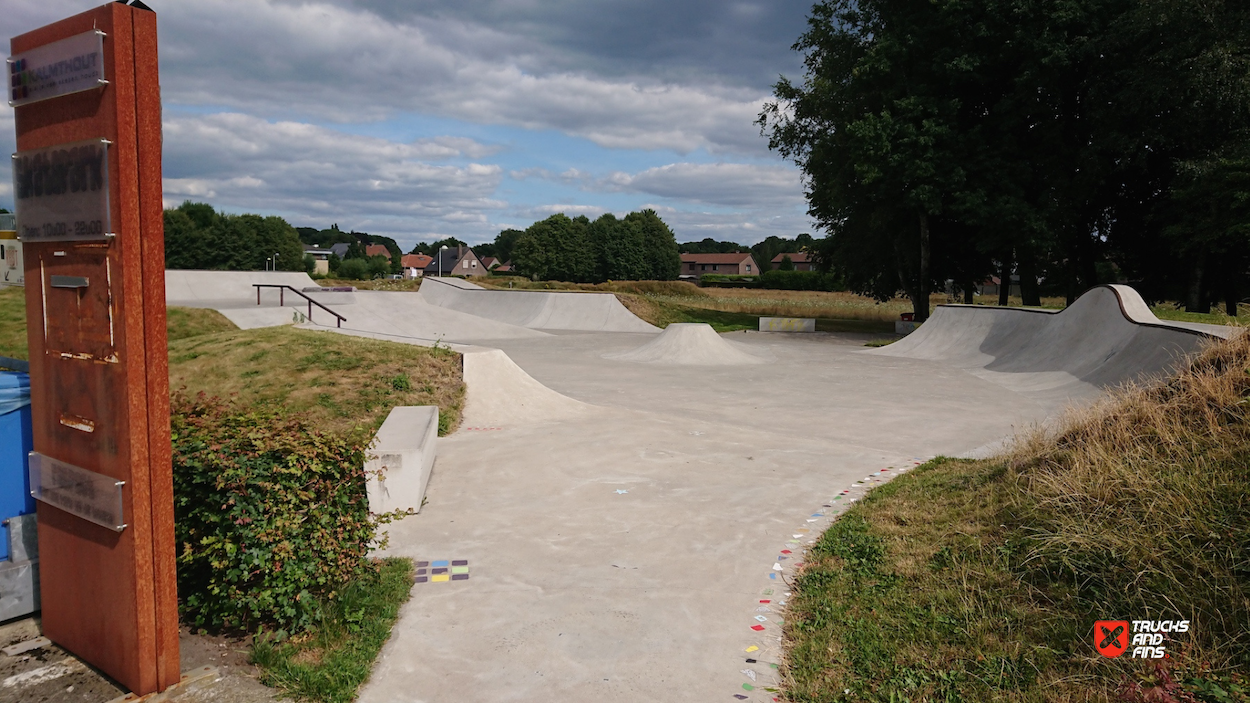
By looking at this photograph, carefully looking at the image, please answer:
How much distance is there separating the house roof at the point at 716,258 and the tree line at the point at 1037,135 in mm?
106023

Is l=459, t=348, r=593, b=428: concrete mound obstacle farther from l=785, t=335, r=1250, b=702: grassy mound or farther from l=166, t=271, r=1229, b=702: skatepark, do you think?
l=785, t=335, r=1250, b=702: grassy mound

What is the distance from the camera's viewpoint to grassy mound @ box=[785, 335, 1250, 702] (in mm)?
3475

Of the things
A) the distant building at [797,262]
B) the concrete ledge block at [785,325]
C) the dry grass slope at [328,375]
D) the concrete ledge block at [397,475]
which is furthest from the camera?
the distant building at [797,262]

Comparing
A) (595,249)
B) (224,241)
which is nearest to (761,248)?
(595,249)

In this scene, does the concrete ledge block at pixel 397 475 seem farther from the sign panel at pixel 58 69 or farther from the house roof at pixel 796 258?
the house roof at pixel 796 258

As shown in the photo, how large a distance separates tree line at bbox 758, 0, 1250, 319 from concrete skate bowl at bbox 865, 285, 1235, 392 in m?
5.53

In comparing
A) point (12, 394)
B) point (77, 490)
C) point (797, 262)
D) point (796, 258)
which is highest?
point (796, 258)

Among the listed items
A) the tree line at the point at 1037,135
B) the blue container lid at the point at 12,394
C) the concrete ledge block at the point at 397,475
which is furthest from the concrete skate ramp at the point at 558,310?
the blue container lid at the point at 12,394

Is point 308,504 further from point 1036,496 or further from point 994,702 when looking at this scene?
point 1036,496

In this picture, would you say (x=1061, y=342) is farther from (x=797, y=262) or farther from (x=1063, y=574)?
(x=797, y=262)

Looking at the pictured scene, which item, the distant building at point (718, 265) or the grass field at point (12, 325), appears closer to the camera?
the grass field at point (12, 325)

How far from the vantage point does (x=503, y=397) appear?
36.0 ft

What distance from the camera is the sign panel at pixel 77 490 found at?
3.15 m

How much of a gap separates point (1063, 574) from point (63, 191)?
5.35m
